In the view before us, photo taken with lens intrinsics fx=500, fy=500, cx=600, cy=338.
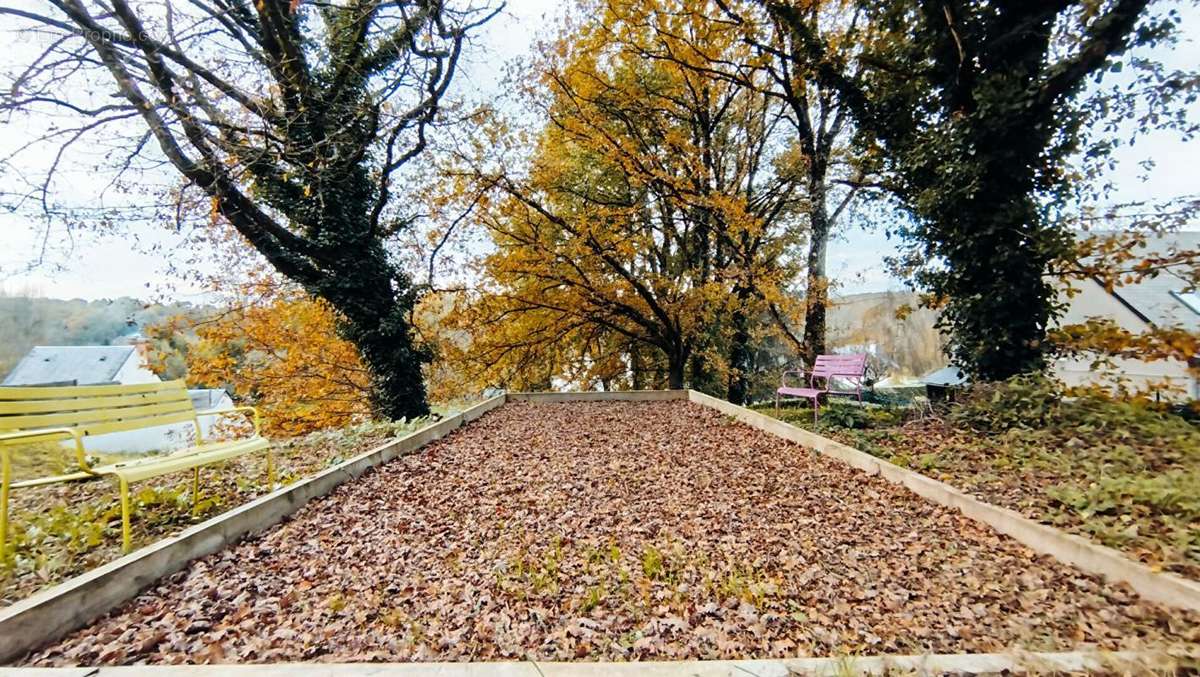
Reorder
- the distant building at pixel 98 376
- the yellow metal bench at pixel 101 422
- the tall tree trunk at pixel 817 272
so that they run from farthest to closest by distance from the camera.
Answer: the tall tree trunk at pixel 817 272 → the distant building at pixel 98 376 → the yellow metal bench at pixel 101 422

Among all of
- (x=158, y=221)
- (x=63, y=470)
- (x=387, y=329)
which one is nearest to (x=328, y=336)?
(x=387, y=329)

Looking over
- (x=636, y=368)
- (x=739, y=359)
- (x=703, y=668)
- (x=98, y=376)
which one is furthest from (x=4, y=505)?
(x=636, y=368)

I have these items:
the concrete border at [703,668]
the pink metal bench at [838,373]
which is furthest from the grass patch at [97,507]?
the pink metal bench at [838,373]

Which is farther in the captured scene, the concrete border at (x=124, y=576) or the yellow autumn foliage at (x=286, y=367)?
the yellow autumn foliage at (x=286, y=367)

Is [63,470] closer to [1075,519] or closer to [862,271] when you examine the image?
[1075,519]

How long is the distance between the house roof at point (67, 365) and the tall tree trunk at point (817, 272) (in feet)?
31.7

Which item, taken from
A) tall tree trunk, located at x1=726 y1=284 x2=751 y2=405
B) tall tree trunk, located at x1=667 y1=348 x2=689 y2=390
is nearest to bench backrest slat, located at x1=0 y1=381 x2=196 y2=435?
tall tree trunk, located at x1=667 y1=348 x2=689 y2=390

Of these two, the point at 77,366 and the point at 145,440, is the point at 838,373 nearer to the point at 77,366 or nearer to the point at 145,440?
the point at 145,440

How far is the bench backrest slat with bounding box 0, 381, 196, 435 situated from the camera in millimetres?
2461

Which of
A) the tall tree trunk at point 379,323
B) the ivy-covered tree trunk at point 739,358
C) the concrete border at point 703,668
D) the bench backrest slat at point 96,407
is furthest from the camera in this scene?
the ivy-covered tree trunk at point 739,358

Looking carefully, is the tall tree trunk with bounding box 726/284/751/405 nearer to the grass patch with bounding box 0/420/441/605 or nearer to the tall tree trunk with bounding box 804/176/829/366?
the tall tree trunk with bounding box 804/176/829/366

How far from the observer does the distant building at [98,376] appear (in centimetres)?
438

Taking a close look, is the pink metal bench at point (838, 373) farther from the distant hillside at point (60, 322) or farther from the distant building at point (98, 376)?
the distant hillside at point (60, 322)

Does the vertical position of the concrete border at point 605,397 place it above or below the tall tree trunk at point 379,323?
below
